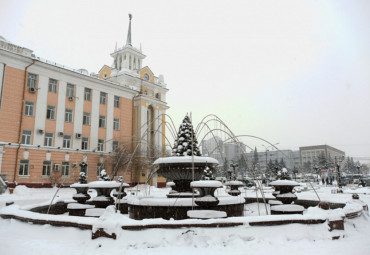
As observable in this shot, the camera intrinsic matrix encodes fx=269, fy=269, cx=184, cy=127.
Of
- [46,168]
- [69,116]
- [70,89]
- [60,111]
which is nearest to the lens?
[46,168]

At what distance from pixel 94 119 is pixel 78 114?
91.6 inches

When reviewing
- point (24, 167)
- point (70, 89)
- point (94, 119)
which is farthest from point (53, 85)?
point (24, 167)

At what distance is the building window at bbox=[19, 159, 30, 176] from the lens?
26.3 metres

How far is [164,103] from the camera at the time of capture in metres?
43.6

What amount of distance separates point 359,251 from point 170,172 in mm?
5532

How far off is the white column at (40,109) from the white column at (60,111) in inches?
59.5

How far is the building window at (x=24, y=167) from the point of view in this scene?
2627 centimetres

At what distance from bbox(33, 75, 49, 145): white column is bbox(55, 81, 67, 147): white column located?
1512mm

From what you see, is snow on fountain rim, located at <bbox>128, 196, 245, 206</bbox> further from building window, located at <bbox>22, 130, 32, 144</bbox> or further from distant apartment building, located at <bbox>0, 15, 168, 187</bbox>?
building window, located at <bbox>22, 130, 32, 144</bbox>

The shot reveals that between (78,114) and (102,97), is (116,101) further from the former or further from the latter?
(78,114)

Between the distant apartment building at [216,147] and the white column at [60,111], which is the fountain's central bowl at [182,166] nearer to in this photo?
the distant apartment building at [216,147]

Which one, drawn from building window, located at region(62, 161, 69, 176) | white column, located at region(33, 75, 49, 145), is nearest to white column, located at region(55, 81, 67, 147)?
white column, located at region(33, 75, 49, 145)

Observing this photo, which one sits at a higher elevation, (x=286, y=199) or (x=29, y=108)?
(x=29, y=108)

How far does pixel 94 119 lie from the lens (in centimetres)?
3428
